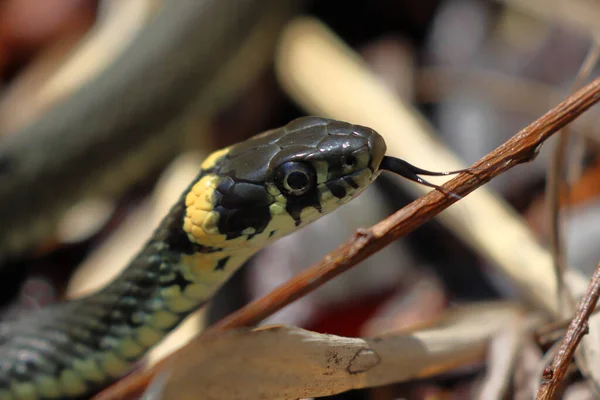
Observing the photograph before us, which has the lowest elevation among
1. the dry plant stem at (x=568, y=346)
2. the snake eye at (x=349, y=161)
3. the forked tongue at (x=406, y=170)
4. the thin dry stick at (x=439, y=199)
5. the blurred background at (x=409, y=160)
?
the dry plant stem at (x=568, y=346)

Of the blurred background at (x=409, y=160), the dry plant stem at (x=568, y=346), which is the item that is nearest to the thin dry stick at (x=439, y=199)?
the dry plant stem at (x=568, y=346)

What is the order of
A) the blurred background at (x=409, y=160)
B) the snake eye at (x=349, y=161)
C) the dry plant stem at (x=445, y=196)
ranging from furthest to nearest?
the blurred background at (x=409, y=160) < the snake eye at (x=349, y=161) < the dry plant stem at (x=445, y=196)

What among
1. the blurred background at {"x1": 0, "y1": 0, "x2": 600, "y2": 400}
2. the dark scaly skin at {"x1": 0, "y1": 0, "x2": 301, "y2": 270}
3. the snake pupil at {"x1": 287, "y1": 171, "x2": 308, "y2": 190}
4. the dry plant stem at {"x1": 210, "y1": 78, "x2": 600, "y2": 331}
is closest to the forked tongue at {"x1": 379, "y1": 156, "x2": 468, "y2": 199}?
the dry plant stem at {"x1": 210, "y1": 78, "x2": 600, "y2": 331}

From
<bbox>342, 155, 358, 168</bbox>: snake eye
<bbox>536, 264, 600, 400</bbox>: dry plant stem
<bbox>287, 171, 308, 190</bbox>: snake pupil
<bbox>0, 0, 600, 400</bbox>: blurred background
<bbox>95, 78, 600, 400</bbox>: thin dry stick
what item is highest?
<bbox>0, 0, 600, 400</bbox>: blurred background

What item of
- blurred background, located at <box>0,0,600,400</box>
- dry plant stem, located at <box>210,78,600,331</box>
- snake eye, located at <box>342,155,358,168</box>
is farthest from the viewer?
blurred background, located at <box>0,0,600,400</box>

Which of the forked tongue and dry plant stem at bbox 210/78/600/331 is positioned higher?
→ the forked tongue

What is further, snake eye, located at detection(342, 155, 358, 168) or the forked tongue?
snake eye, located at detection(342, 155, 358, 168)

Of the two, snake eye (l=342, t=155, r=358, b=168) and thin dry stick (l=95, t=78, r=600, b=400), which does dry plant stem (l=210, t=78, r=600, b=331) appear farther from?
snake eye (l=342, t=155, r=358, b=168)

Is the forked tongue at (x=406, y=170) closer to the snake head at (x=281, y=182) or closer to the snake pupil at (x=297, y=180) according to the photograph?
→ the snake head at (x=281, y=182)

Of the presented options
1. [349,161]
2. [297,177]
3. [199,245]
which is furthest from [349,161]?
[199,245]
